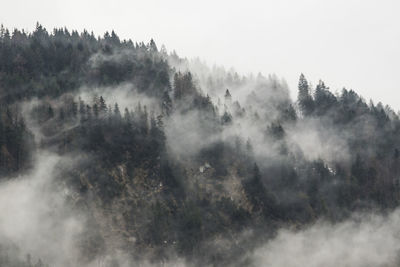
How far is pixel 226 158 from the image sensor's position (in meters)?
188

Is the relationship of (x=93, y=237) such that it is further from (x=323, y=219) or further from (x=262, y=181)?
(x=323, y=219)

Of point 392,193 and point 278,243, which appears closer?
point 278,243

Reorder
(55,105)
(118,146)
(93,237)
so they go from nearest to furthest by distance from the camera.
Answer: (93,237), (118,146), (55,105)

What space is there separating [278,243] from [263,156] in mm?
41961

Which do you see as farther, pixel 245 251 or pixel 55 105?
pixel 55 105

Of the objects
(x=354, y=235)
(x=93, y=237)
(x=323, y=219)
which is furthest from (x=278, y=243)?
(x=93, y=237)

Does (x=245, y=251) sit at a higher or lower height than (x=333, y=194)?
lower

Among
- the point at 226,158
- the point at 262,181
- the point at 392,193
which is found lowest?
the point at 392,193

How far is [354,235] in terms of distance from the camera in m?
179

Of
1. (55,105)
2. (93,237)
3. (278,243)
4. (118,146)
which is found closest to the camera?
(93,237)

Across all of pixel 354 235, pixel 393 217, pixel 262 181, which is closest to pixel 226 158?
pixel 262 181

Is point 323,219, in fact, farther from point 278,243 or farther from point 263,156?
point 263,156

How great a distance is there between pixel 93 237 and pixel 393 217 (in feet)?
376

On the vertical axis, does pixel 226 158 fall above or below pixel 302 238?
above
